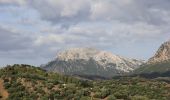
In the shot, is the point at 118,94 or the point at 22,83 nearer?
the point at 118,94

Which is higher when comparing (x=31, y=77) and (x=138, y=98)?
(x=31, y=77)

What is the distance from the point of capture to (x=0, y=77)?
80.4 meters

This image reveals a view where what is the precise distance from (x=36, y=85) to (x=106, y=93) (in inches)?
568

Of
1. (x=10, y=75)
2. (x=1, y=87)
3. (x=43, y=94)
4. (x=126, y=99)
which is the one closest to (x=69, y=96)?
(x=43, y=94)

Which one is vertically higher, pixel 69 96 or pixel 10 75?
pixel 10 75

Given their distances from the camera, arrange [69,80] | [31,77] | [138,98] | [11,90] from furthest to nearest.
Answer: [69,80] → [31,77] → [11,90] → [138,98]

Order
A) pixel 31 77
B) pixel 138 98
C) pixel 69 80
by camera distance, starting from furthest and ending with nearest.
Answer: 1. pixel 69 80
2. pixel 31 77
3. pixel 138 98

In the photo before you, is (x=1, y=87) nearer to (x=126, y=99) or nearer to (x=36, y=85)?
(x=36, y=85)

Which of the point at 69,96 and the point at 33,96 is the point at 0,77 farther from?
the point at 69,96

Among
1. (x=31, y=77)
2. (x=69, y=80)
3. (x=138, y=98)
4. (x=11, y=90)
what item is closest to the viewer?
(x=138, y=98)

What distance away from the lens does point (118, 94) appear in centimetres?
6669

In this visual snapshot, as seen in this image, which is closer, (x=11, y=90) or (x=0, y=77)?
(x=11, y=90)

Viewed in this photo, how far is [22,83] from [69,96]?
1336 cm

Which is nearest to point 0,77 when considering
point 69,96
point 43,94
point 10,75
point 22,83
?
point 10,75
